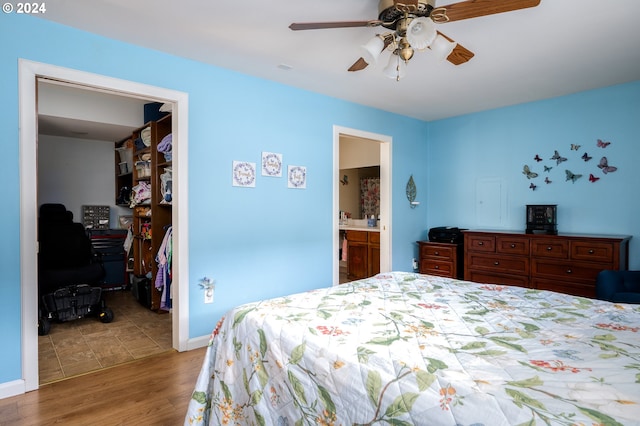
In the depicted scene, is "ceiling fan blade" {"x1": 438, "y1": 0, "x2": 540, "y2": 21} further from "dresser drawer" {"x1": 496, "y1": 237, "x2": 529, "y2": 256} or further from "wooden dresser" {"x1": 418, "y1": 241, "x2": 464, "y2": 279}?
"wooden dresser" {"x1": 418, "y1": 241, "x2": 464, "y2": 279}

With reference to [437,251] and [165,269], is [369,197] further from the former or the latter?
[165,269]

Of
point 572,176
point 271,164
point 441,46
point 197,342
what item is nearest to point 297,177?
point 271,164

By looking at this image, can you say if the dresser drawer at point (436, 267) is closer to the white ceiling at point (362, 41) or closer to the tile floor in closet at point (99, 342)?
the white ceiling at point (362, 41)

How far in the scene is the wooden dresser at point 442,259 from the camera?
14.6 ft

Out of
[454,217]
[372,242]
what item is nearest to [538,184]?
[454,217]

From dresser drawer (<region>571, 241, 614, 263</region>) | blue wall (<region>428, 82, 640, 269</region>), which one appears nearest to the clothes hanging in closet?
blue wall (<region>428, 82, 640, 269</region>)

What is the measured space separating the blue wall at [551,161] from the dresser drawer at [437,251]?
0.55 meters

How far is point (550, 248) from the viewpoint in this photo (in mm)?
3670

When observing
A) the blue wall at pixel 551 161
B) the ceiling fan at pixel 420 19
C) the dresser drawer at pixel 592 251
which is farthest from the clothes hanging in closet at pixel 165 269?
the dresser drawer at pixel 592 251

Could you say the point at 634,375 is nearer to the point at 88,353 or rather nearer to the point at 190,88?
the point at 190,88

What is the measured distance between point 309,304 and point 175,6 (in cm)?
199

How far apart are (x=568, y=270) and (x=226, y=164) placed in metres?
3.58

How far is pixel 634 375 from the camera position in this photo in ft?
3.23

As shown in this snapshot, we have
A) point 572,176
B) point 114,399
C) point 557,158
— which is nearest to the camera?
point 114,399
